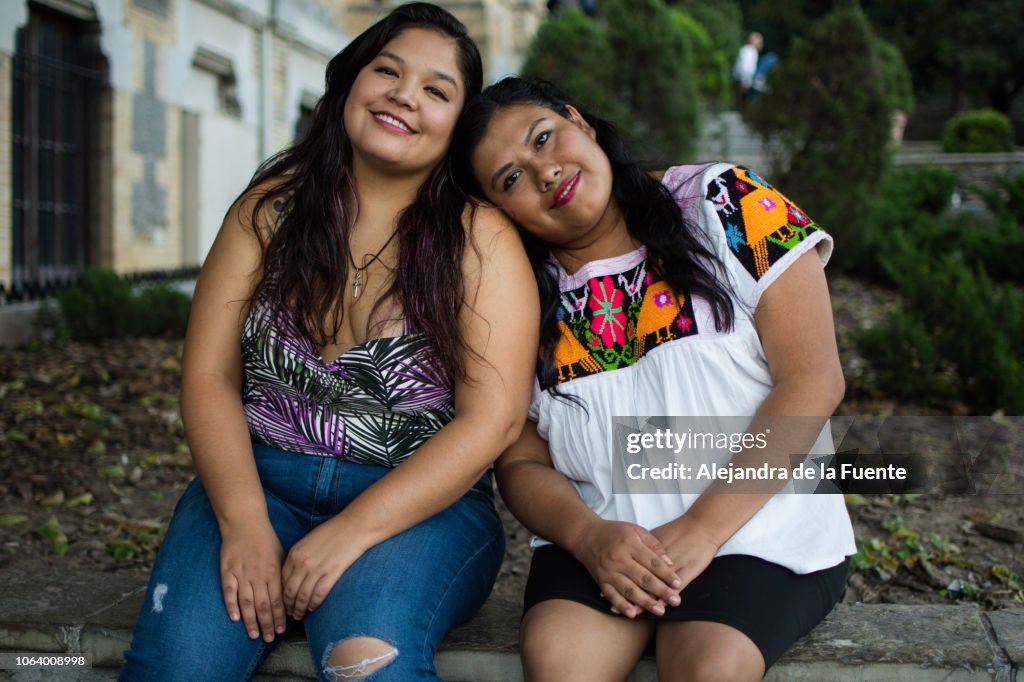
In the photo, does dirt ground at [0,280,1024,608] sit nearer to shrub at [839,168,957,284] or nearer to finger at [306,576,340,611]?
finger at [306,576,340,611]

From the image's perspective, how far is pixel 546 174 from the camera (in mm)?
2398

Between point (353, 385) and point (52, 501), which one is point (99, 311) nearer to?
point (52, 501)

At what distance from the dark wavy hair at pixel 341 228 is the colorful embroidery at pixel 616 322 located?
30cm

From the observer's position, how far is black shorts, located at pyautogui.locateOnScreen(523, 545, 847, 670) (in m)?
2.03

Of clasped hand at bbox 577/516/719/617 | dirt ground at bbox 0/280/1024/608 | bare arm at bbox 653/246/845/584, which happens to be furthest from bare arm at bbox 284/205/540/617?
dirt ground at bbox 0/280/1024/608

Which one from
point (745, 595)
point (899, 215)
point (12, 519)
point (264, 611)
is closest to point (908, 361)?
point (745, 595)

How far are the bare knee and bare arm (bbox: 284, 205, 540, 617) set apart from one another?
0.46ft

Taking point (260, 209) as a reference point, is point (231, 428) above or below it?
below

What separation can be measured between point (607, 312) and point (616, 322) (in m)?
0.04

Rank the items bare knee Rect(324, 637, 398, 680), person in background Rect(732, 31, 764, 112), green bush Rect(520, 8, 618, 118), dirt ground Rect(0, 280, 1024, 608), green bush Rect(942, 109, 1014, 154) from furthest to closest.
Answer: person in background Rect(732, 31, 764, 112) → green bush Rect(942, 109, 1014, 154) → green bush Rect(520, 8, 618, 118) → dirt ground Rect(0, 280, 1024, 608) → bare knee Rect(324, 637, 398, 680)

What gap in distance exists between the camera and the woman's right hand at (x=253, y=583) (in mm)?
2119

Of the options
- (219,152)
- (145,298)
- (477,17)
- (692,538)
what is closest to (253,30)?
(219,152)

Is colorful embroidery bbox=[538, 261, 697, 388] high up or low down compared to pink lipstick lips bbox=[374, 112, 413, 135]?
down

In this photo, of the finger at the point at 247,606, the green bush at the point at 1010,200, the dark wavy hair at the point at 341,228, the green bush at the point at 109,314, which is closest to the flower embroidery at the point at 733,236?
the dark wavy hair at the point at 341,228
